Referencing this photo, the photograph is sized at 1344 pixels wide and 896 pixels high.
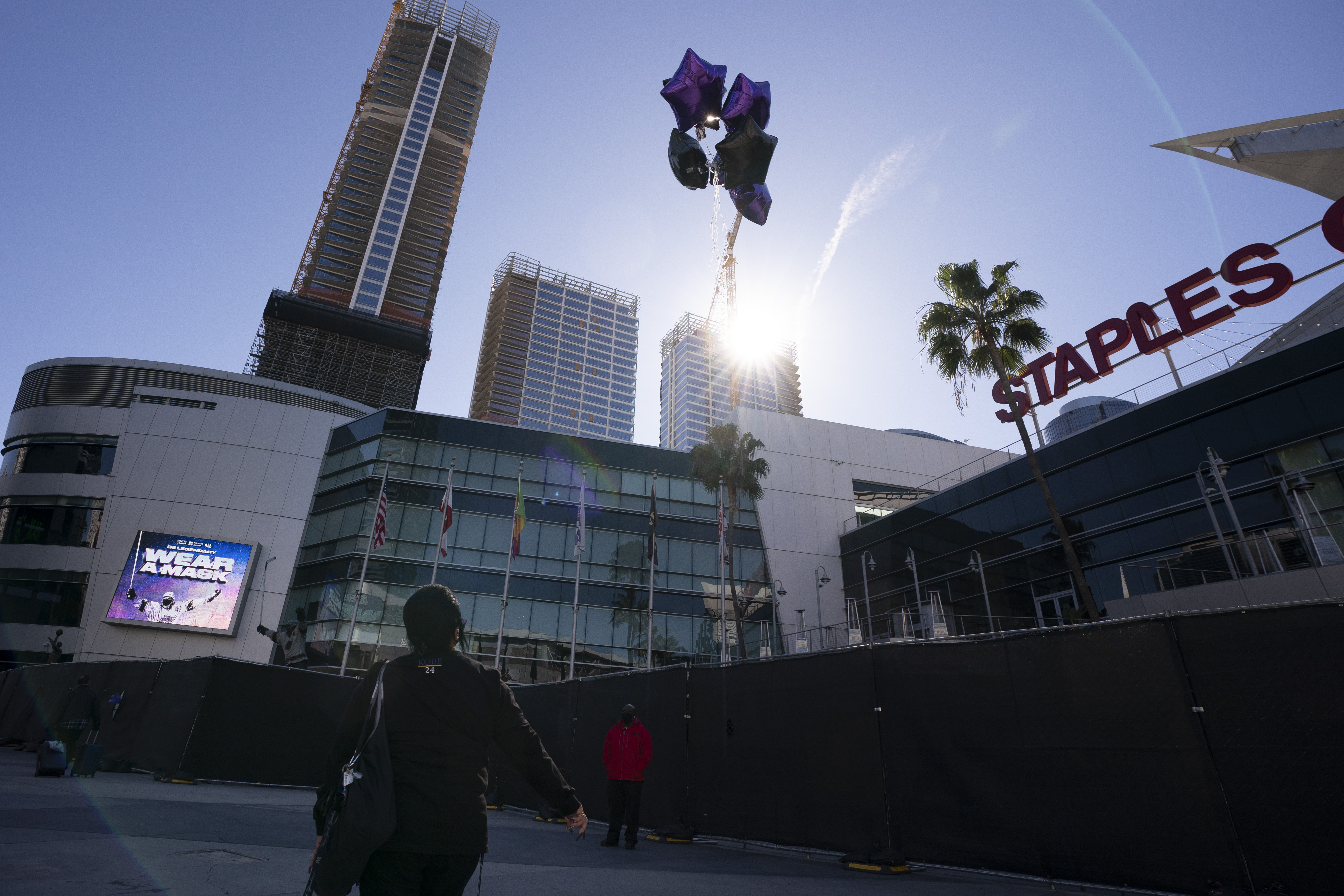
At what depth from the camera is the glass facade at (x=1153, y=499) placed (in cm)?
1700

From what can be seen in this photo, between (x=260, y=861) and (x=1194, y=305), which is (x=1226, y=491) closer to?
(x=1194, y=305)

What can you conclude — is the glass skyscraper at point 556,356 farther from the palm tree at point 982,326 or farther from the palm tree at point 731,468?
the palm tree at point 982,326

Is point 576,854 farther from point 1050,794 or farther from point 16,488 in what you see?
point 16,488

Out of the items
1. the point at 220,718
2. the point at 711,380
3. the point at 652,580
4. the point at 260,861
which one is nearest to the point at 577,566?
the point at 652,580

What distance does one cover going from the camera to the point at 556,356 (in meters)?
126

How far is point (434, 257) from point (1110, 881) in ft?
320

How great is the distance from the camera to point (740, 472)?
1260 inches

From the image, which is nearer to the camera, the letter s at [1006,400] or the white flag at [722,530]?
the letter s at [1006,400]

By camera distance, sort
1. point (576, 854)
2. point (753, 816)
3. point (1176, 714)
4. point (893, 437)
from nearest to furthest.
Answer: point (1176, 714)
point (576, 854)
point (753, 816)
point (893, 437)

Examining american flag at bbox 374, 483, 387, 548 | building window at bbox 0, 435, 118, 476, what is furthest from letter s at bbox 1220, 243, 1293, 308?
building window at bbox 0, 435, 118, 476

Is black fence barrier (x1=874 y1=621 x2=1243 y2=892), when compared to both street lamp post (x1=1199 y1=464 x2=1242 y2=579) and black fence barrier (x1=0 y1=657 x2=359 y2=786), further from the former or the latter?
street lamp post (x1=1199 y1=464 x2=1242 y2=579)

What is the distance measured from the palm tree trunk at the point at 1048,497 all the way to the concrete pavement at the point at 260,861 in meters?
12.8

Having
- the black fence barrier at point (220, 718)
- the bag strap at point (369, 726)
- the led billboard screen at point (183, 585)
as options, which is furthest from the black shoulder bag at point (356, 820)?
the led billboard screen at point (183, 585)

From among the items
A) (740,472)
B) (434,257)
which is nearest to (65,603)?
(740,472)
